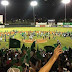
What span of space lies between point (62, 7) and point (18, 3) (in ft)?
23.8

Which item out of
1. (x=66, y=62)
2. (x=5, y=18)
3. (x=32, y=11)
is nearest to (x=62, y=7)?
(x=32, y=11)

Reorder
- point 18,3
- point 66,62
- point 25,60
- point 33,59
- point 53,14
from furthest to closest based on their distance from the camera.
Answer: point 53,14 < point 18,3 < point 66,62 < point 33,59 < point 25,60

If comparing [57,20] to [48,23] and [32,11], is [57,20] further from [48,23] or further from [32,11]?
[32,11]

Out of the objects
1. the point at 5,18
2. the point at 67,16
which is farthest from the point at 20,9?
the point at 67,16

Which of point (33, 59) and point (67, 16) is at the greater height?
point (67, 16)

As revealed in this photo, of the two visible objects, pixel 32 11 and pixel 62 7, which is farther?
pixel 32 11

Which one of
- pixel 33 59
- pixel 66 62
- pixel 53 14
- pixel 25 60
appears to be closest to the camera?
pixel 25 60

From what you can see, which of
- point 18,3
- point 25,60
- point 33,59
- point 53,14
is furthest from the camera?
point 53,14

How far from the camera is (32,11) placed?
23641 millimetres

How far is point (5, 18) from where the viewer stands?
71.6 feet

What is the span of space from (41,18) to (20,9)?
3959mm

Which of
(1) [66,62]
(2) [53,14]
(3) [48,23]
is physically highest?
(2) [53,14]

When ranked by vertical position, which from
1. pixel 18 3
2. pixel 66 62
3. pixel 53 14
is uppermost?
pixel 18 3

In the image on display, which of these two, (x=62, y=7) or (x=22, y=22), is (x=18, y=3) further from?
(x=62, y=7)
